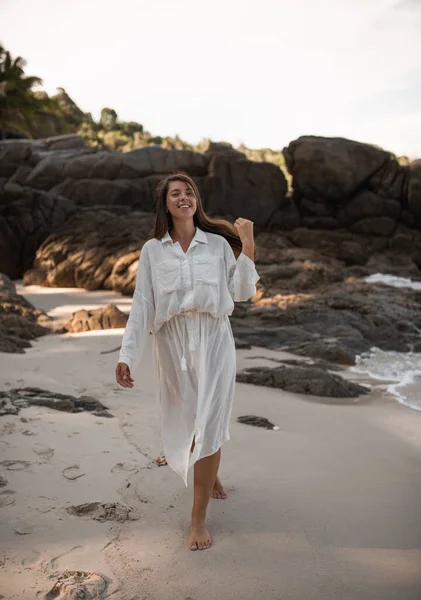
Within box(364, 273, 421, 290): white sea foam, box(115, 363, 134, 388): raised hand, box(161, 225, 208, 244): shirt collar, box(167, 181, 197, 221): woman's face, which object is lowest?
box(364, 273, 421, 290): white sea foam

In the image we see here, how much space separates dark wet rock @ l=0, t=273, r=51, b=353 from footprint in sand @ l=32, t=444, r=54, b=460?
312 cm

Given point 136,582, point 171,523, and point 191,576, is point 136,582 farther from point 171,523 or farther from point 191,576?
point 171,523

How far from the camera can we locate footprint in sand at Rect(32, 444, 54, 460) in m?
3.44

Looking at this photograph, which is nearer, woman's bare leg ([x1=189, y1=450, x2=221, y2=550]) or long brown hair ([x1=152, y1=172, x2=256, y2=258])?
woman's bare leg ([x1=189, y1=450, x2=221, y2=550])

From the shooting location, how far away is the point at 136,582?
2.36m

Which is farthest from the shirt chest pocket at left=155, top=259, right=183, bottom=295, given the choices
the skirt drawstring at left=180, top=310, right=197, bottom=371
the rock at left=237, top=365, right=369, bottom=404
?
the rock at left=237, top=365, right=369, bottom=404

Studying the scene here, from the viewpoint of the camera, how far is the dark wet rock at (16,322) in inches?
274

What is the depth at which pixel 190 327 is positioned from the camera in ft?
9.49

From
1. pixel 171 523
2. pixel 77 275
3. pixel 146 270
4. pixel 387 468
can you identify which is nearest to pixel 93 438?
pixel 171 523

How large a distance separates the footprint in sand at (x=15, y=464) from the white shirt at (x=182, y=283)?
0.93 metres

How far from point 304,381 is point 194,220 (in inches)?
112

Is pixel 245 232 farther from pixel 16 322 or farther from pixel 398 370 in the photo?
pixel 16 322

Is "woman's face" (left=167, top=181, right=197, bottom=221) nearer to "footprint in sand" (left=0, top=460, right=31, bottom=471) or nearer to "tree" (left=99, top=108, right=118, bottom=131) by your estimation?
"footprint in sand" (left=0, top=460, right=31, bottom=471)

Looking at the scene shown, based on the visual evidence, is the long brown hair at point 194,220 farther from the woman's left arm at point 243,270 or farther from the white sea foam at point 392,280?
the white sea foam at point 392,280
